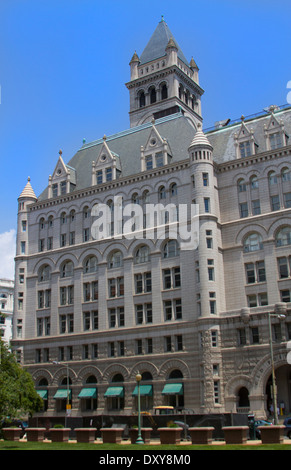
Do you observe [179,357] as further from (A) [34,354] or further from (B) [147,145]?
(B) [147,145]

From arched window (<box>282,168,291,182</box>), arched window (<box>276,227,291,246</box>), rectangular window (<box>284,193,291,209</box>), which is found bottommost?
arched window (<box>276,227,291,246</box>)

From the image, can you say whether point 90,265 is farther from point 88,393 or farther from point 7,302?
point 7,302

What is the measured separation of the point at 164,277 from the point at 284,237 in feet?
48.5

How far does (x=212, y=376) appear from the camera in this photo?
188 feet

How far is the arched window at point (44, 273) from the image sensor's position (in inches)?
3042

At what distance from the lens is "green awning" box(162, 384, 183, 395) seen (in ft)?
195

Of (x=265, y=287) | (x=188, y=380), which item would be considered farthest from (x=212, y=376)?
(x=265, y=287)

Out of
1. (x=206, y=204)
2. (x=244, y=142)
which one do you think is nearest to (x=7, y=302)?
(x=206, y=204)

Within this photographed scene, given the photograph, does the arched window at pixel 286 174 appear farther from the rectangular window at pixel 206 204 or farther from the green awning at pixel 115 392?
the green awning at pixel 115 392

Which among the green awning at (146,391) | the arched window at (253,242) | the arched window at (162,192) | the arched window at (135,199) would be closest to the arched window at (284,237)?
the arched window at (253,242)

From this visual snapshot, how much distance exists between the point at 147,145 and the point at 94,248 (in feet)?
50.4

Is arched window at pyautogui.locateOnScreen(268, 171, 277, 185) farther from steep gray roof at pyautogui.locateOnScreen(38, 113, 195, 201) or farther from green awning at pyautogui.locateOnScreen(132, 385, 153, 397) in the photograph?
green awning at pyautogui.locateOnScreen(132, 385, 153, 397)

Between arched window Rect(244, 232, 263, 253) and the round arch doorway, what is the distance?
13354 mm

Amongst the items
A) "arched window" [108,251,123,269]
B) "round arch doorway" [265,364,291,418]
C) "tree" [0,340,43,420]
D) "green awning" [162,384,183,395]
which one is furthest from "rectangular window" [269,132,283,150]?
"tree" [0,340,43,420]
